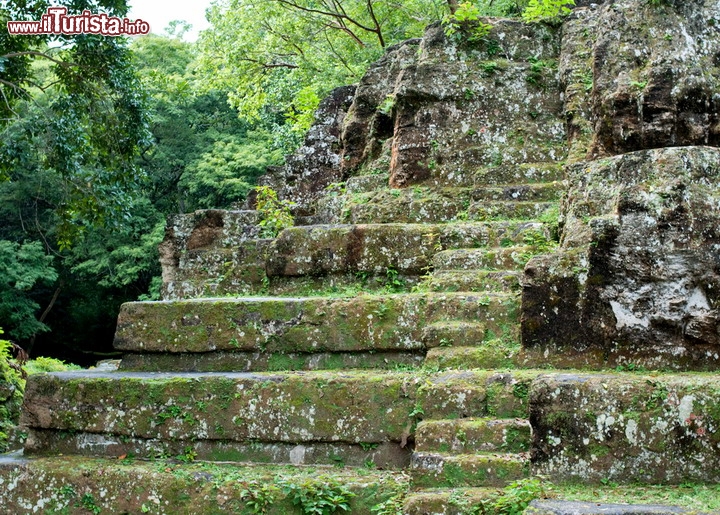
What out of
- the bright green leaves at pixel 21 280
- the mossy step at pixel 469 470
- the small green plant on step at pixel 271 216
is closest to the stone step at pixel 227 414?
the mossy step at pixel 469 470

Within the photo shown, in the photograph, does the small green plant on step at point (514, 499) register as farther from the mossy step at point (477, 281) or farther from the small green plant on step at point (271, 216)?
the small green plant on step at point (271, 216)

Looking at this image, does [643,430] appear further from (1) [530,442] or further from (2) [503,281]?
(2) [503,281]

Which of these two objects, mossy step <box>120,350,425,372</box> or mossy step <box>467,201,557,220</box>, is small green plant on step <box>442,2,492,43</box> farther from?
mossy step <box>120,350,425,372</box>

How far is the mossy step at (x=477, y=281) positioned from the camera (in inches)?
195

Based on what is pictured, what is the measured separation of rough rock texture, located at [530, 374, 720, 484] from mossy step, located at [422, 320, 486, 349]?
1.01 meters

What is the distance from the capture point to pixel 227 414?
15.1 feet

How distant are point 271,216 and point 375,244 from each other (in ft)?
6.25

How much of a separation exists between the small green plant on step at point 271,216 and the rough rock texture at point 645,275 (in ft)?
11.4

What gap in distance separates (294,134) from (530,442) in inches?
560

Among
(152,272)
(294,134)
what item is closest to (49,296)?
(152,272)

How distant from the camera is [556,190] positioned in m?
6.31

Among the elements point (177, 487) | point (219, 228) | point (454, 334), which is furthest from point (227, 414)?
point (219, 228)

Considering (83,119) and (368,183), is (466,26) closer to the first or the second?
(368,183)

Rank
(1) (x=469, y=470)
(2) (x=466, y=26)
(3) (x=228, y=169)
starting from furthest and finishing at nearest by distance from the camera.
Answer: (3) (x=228, y=169) < (2) (x=466, y=26) < (1) (x=469, y=470)
